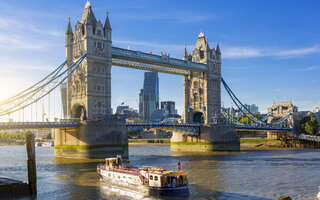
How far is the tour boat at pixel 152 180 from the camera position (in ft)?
102

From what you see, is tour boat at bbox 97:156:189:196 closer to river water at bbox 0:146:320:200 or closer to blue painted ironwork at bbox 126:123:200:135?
river water at bbox 0:146:320:200

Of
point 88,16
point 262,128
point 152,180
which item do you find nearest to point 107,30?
point 88,16

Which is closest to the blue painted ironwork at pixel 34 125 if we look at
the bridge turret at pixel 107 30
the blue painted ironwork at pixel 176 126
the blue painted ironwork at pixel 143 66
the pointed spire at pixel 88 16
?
the blue painted ironwork at pixel 176 126

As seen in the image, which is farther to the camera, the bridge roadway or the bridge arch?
the bridge arch

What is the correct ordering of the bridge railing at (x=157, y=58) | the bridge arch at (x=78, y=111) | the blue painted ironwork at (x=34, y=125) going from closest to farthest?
the blue painted ironwork at (x=34, y=125)
the bridge arch at (x=78, y=111)
the bridge railing at (x=157, y=58)

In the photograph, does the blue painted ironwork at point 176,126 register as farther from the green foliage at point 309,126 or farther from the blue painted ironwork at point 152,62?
the green foliage at point 309,126

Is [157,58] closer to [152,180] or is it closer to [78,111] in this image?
[78,111]

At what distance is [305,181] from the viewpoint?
36.3 metres

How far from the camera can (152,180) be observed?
31.9 m

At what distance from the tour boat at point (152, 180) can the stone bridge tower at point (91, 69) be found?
31.0 meters

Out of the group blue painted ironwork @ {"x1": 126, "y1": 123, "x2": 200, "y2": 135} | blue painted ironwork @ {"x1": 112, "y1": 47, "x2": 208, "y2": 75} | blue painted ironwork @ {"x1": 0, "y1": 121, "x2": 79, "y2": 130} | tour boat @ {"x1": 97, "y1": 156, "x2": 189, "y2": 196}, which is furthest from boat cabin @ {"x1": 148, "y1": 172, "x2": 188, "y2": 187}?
blue painted ironwork @ {"x1": 112, "y1": 47, "x2": 208, "y2": 75}

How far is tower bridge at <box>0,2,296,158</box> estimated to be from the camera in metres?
61.3

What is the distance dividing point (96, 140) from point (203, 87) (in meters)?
37.1

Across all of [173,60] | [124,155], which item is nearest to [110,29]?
[173,60]
